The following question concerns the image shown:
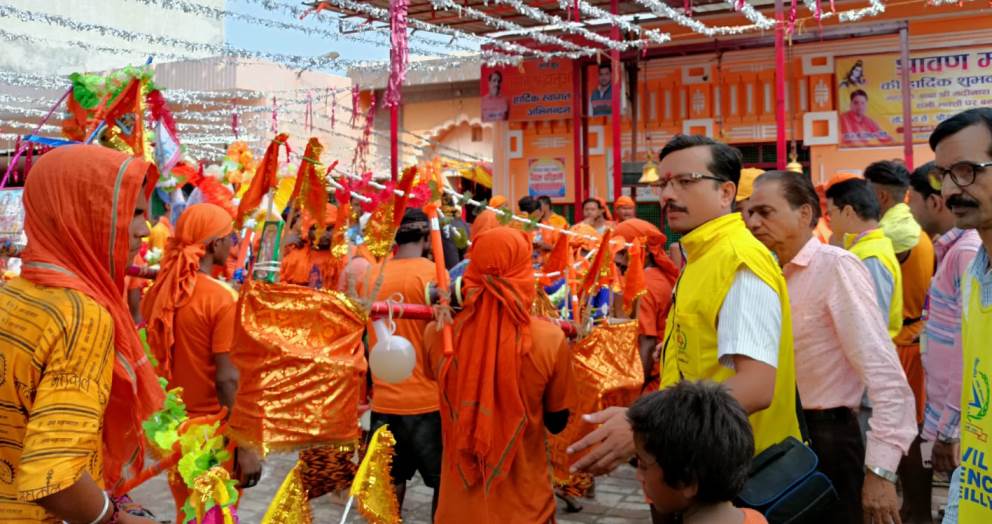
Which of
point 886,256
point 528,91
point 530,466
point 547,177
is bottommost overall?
point 530,466

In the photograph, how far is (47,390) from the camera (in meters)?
2.13

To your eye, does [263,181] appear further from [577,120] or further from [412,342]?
[577,120]

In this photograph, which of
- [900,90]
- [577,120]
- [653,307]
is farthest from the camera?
[577,120]

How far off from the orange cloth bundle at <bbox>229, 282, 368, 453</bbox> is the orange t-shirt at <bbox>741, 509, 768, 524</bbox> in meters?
1.60

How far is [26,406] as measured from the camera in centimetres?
218

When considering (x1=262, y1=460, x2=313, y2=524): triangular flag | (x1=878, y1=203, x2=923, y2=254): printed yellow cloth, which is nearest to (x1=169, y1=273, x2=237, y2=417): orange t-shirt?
(x1=262, y1=460, x2=313, y2=524): triangular flag

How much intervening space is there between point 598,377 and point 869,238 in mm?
1518

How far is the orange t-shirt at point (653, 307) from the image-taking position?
5969 mm

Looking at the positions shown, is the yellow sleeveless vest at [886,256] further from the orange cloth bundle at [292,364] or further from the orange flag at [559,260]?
the orange cloth bundle at [292,364]

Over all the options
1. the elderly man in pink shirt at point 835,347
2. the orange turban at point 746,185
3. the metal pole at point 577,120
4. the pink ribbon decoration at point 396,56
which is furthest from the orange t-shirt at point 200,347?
the metal pole at point 577,120

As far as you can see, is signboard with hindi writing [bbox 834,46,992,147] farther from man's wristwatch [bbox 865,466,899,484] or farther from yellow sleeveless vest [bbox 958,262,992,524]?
yellow sleeveless vest [bbox 958,262,992,524]

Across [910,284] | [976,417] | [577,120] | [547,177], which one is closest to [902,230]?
[910,284]

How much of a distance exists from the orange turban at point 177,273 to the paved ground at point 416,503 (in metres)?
1.85

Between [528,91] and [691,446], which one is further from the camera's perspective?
[528,91]
